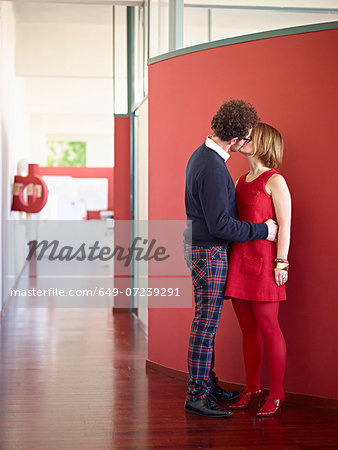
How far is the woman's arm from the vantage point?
2.98 metres

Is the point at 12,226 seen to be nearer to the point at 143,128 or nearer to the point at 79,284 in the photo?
the point at 79,284

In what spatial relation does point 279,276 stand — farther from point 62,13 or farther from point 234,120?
point 62,13

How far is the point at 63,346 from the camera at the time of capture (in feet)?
15.1

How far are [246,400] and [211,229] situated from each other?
3.20ft

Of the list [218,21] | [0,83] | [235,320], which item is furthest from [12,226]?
[235,320]

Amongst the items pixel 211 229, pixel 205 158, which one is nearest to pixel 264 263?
pixel 211 229

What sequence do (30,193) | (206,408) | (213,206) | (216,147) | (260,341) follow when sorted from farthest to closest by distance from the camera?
1. (30,193)
2. (260,341)
3. (206,408)
4. (216,147)
5. (213,206)

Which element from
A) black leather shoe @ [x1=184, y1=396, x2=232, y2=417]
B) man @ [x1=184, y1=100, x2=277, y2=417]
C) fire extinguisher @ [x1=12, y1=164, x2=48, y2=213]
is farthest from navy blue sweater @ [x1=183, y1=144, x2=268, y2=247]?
fire extinguisher @ [x1=12, y1=164, x2=48, y2=213]

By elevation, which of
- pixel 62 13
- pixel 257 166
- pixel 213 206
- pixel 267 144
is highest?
pixel 62 13

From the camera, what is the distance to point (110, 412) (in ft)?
10.3

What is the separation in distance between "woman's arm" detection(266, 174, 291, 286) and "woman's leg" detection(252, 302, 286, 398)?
145 mm

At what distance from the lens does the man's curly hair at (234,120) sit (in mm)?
2904

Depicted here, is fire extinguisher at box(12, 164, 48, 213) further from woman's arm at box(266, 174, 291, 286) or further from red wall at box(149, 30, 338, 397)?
woman's arm at box(266, 174, 291, 286)

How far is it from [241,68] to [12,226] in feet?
13.5
